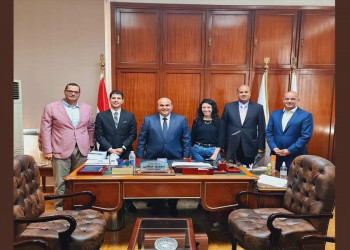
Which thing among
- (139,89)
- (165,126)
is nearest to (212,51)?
(139,89)

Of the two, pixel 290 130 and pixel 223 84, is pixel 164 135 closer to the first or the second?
pixel 290 130

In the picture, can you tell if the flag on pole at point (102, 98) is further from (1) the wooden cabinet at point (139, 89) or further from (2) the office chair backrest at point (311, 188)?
(2) the office chair backrest at point (311, 188)

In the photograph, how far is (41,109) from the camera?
4441 millimetres

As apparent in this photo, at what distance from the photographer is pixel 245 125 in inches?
138

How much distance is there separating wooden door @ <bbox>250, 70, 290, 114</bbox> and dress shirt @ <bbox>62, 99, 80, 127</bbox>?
2.72 meters

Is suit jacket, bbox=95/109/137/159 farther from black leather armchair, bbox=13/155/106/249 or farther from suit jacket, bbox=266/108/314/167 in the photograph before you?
suit jacket, bbox=266/108/314/167

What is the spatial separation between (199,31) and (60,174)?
2.90 meters

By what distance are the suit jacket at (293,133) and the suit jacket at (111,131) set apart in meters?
1.80

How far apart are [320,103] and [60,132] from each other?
4.00 meters

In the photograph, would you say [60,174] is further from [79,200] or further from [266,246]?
[266,246]

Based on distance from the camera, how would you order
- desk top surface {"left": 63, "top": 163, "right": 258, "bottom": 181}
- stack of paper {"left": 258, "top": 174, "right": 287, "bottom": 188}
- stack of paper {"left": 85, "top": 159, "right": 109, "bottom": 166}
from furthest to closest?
stack of paper {"left": 85, "top": 159, "right": 109, "bottom": 166} < stack of paper {"left": 258, "top": 174, "right": 287, "bottom": 188} < desk top surface {"left": 63, "top": 163, "right": 258, "bottom": 181}

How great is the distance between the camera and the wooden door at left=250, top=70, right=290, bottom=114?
175 inches

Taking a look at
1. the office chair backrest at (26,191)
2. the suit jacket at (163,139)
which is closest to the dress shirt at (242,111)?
the suit jacket at (163,139)

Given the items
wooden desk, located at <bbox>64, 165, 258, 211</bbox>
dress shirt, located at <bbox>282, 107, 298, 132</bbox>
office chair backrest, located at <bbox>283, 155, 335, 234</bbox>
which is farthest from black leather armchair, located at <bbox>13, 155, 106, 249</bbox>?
dress shirt, located at <bbox>282, 107, 298, 132</bbox>
